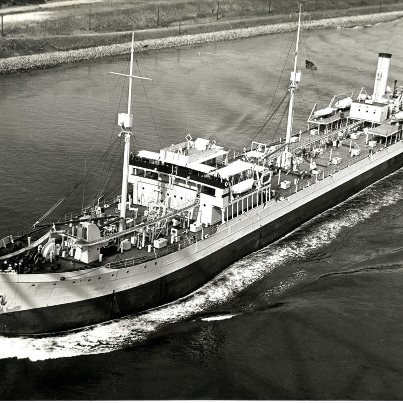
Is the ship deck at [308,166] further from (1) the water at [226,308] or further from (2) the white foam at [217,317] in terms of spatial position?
(2) the white foam at [217,317]

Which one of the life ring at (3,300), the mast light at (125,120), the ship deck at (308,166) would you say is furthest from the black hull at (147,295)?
the mast light at (125,120)

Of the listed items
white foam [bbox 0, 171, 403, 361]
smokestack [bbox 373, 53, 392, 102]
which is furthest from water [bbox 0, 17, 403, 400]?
smokestack [bbox 373, 53, 392, 102]

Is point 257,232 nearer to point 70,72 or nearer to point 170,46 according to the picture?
point 70,72

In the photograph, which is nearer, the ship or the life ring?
the life ring

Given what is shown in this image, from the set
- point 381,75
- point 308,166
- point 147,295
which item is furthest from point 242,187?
point 381,75

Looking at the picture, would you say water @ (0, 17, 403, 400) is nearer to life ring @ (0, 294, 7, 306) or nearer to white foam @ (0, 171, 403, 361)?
white foam @ (0, 171, 403, 361)

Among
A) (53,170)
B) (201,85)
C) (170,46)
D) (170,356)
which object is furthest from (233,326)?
(170,46)

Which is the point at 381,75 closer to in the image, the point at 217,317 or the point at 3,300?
the point at 217,317
